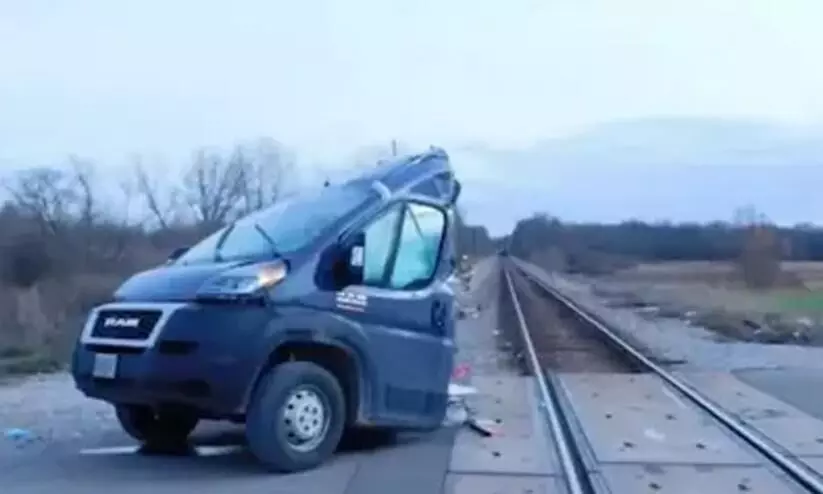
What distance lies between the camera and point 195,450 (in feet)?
36.3

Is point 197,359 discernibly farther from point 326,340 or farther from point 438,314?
point 438,314

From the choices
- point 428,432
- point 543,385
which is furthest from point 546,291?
point 428,432

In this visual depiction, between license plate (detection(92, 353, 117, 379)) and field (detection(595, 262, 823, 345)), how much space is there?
18.9 metres

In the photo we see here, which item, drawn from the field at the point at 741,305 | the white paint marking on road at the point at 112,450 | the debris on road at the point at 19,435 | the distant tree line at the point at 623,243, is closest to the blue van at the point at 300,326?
the white paint marking on road at the point at 112,450

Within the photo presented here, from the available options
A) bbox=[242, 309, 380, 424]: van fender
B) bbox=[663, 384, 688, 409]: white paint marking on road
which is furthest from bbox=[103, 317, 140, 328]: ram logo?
bbox=[663, 384, 688, 409]: white paint marking on road

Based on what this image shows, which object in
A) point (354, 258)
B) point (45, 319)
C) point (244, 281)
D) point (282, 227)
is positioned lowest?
point (45, 319)

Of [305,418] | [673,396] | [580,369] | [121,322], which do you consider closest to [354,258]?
[305,418]

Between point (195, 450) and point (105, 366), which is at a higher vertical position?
point (105, 366)

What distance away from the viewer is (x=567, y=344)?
25578 mm

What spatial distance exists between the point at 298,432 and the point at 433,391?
167cm

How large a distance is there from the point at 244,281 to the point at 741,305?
36612 millimetres

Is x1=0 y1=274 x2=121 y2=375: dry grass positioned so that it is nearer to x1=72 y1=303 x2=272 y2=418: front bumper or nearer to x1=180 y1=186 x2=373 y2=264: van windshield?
x1=180 y1=186 x2=373 y2=264: van windshield

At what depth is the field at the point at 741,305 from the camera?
28.7m

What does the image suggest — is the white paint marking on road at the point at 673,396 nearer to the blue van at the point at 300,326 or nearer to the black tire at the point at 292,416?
the blue van at the point at 300,326
